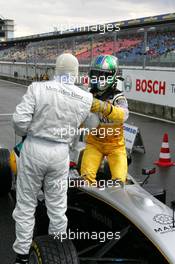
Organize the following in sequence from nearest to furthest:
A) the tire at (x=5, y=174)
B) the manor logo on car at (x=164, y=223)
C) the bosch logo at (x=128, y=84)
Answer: the manor logo on car at (x=164, y=223)
the tire at (x=5, y=174)
the bosch logo at (x=128, y=84)

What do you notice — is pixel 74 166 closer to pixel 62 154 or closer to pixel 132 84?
pixel 62 154

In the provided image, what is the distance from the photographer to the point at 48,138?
348 cm

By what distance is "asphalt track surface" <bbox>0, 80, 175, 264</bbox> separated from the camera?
4816 mm

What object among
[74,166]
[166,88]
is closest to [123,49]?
[166,88]

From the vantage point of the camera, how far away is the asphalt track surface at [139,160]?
4.82m

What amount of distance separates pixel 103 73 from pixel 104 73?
1 cm

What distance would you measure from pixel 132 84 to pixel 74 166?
10057mm

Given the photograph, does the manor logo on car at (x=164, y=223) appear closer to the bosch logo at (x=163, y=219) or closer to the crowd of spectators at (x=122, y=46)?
the bosch logo at (x=163, y=219)

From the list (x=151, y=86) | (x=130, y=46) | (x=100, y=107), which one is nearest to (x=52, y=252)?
(x=100, y=107)

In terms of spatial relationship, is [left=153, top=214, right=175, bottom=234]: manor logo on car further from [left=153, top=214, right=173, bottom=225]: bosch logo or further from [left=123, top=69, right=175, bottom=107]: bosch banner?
[left=123, top=69, right=175, bottom=107]: bosch banner

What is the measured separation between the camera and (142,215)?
11.8ft

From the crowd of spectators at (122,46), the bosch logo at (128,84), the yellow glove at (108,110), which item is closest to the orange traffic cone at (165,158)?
the yellow glove at (108,110)

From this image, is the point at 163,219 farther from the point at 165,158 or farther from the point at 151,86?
the point at 151,86

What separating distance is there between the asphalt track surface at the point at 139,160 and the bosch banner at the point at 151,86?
25.8 inches
